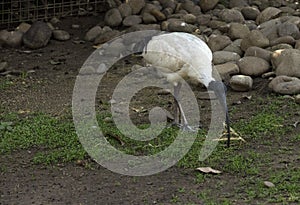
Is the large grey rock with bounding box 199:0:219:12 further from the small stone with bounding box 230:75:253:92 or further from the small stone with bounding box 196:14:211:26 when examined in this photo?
the small stone with bounding box 230:75:253:92

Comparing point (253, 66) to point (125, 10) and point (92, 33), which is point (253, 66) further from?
point (125, 10)

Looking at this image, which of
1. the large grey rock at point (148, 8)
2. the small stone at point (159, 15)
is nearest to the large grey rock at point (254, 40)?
the small stone at point (159, 15)

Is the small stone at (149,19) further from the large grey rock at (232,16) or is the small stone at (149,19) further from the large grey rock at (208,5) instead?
the large grey rock at (232,16)

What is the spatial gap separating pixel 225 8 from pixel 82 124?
4.43 metres

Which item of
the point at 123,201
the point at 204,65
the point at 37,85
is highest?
the point at 204,65

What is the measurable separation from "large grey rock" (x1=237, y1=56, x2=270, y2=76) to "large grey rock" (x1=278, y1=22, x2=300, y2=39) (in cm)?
81

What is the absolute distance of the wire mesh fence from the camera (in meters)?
10.5

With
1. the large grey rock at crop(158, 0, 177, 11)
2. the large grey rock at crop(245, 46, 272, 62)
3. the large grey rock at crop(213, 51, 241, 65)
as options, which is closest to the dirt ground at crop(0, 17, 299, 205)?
the large grey rock at crop(245, 46, 272, 62)

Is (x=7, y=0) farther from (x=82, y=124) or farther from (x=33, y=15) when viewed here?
(x=82, y=124)

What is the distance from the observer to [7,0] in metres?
10.5

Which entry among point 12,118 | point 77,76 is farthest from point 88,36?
point 12,118

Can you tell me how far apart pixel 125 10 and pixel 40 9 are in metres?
1.29

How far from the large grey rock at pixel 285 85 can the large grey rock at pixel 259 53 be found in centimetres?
65

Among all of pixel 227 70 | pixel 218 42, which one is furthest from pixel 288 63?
pixel 218 42
